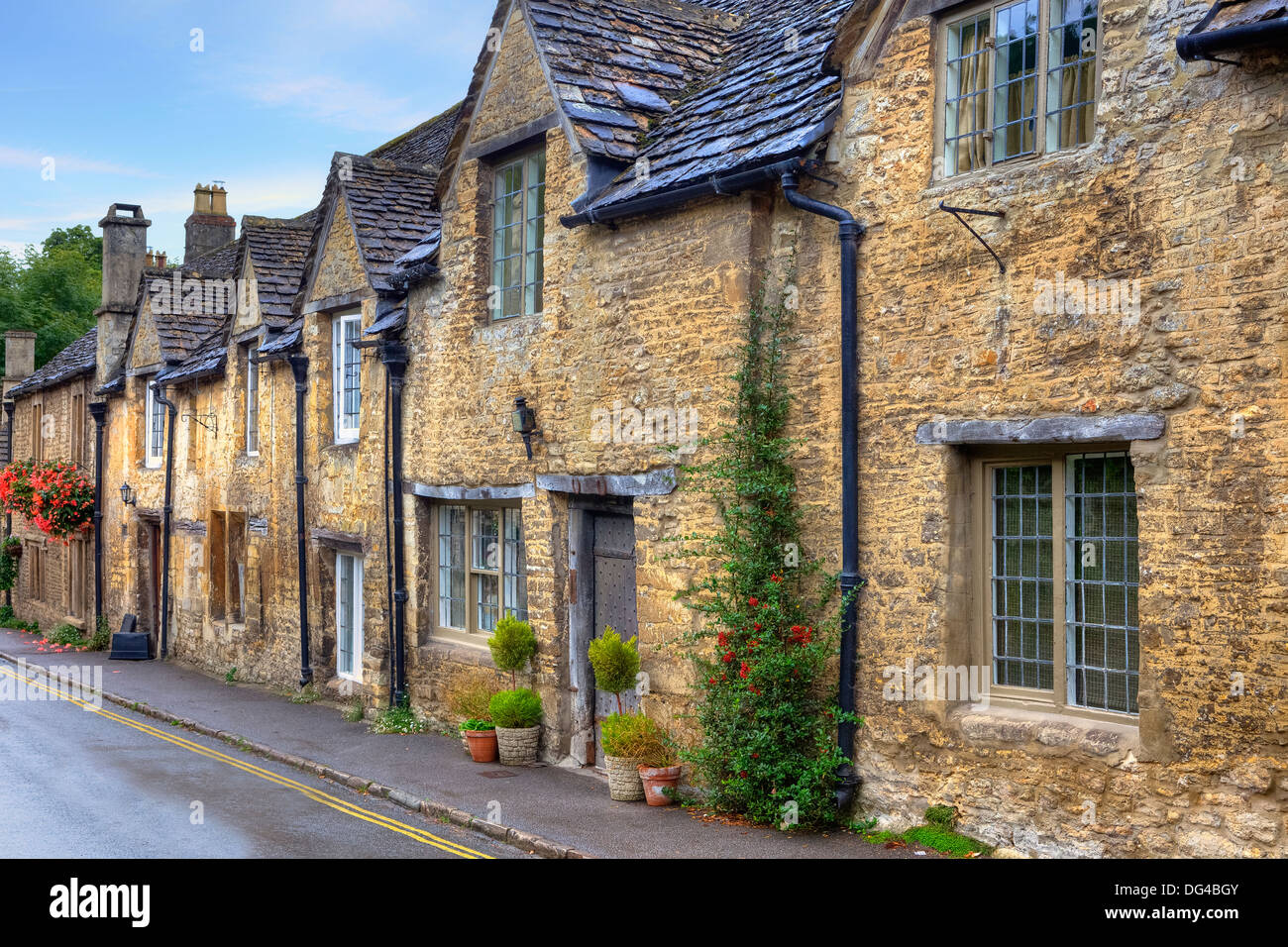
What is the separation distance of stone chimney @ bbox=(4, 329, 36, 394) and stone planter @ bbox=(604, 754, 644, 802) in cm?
3514

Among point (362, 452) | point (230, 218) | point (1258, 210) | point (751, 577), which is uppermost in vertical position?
point (230, 218)

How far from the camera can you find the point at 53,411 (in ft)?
109

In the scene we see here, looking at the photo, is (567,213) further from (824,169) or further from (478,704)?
(478,704)

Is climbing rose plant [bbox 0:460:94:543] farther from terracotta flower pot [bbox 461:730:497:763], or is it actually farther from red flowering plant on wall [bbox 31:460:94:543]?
terracotta flower pot [bbox 461:730:497:763]

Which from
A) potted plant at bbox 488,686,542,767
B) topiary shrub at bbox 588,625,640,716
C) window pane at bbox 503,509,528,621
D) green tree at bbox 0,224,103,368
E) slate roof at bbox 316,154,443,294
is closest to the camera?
topiary shrub at bbox 588,625,640,716

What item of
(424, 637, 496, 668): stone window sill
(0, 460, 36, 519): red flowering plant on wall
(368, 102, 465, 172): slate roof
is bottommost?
(424, 637, 496, 668): stone window sill

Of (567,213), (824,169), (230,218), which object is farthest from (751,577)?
(230,218)

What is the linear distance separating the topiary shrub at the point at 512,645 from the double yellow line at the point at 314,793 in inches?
85.2

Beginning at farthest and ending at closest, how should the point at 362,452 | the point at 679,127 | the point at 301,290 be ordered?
the point at 301,290
the point at 362,452
the point at 679,127

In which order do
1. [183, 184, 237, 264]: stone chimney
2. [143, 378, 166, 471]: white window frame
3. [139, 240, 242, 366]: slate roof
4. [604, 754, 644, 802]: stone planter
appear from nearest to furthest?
[604, 754, 644, 802]: stone planter
[139, 240, 242, 366]: slate roof
[143, 378, 166, 471]: white window frame
[183, 184, 237, 264]: stone chimney

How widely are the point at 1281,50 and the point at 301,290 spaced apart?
14418 mm

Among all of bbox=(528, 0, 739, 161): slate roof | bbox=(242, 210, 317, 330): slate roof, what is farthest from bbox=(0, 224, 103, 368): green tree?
bbox=(528, 0, 739, 161): slate roof

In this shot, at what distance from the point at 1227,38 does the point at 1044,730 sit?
4413mm

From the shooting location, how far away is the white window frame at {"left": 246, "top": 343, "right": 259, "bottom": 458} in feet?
68.7
